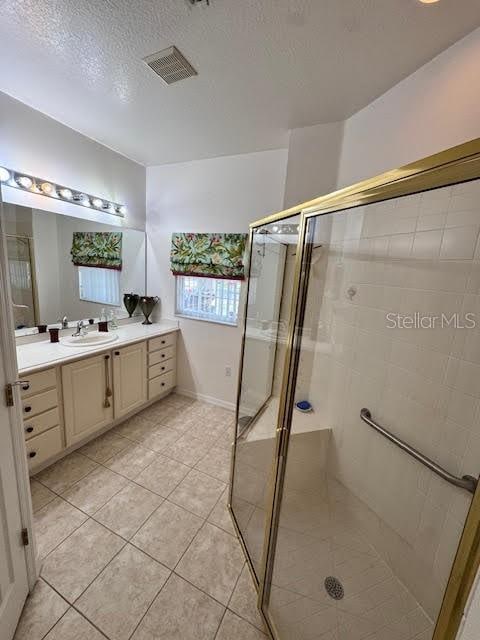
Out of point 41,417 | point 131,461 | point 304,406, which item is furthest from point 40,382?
point 304,406

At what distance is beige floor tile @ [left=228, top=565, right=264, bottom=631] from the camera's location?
45.7 inches

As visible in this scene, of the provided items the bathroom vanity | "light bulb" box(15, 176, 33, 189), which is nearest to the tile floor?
the bathroom vanity

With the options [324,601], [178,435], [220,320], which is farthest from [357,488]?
[220,320]

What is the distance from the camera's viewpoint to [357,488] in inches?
62.3

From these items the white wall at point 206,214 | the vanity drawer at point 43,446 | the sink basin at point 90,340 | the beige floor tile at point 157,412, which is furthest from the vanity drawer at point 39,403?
the white wall at point 206,214

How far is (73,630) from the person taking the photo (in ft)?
3.55

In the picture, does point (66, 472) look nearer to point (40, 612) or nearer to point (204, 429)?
point (40, 612)

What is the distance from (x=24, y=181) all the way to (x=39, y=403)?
5.36 ft

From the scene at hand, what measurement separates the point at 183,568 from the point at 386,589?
1014 millimetres

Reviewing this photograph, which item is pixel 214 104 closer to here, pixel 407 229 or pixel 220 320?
pixel 407 229

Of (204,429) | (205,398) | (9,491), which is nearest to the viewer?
(9,491)

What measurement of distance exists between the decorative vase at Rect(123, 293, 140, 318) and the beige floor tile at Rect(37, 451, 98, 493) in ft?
4.91

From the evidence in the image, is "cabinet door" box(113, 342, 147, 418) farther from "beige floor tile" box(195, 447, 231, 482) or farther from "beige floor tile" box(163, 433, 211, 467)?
"beige floor tile" box(195, 447, 231, 482)

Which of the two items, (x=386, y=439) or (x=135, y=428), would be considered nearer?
(x=386, y=439)
